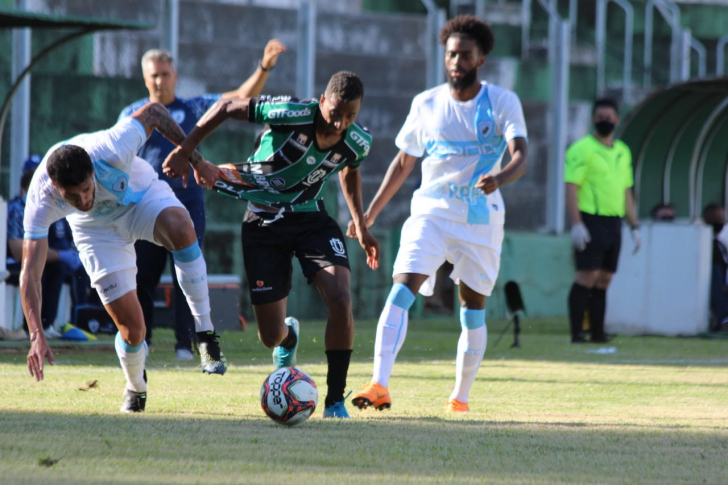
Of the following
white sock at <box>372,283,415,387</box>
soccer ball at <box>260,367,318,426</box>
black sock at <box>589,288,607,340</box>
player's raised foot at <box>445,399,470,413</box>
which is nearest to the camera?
soccer ball at <box>260,367,318,426</box>

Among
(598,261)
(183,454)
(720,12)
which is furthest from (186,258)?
(720,12)

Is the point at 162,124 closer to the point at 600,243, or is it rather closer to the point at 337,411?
the point at 337,411

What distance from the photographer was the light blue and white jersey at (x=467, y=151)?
6.86 metres

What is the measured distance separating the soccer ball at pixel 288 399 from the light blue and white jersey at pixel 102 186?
138 centimetres

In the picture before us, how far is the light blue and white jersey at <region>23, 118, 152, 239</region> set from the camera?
6.09 m

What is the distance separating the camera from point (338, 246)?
22.0 feet

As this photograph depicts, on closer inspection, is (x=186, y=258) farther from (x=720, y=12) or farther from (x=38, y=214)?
(x=720, y=12)

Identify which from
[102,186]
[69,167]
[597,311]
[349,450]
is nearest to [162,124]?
[102,186]

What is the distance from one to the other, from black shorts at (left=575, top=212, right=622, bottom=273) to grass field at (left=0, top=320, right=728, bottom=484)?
254 centimetres

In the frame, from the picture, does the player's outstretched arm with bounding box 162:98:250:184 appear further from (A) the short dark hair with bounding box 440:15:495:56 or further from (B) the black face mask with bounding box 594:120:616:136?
(B) the black face mask with bounding box 594:120:616:136

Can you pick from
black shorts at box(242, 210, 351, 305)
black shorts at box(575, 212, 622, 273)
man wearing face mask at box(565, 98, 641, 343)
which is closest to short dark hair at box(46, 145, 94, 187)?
black shorts at box(242, 210, 351, 305)

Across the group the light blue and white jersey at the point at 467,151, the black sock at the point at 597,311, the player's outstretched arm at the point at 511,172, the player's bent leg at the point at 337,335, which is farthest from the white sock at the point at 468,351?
the black sock at the point at 597,311

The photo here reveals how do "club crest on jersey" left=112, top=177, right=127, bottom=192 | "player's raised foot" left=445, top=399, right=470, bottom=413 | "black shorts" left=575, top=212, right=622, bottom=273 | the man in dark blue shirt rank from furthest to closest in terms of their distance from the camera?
"black shorts" left=575, top=212, right=622, bottom=273
the man in dark blue shirt
"player's raised foot" left=445, top=399, right=470, bottom=413
"club crest on jersey" left=112, top=177, right=127, bottom=192

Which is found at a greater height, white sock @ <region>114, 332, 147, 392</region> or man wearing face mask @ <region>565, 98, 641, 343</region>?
man wearing face mask @ <region>565, 98, 641, 343</region>
